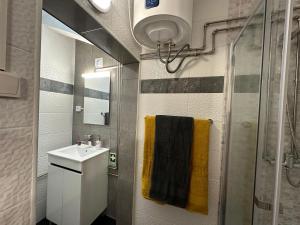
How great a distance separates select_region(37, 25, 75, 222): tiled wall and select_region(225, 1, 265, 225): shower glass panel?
1808 mm

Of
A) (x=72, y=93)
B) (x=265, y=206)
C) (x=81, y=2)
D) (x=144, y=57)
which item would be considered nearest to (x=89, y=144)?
(x=72, y=93)

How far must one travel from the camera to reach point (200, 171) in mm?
1229

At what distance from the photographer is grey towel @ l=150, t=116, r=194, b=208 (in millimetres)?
1247

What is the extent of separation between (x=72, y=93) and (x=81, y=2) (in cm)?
159

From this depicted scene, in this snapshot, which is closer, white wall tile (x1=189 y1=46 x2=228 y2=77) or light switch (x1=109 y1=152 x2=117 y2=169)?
white wall tile (x1=189 y1=46 x2=228 y2=77)

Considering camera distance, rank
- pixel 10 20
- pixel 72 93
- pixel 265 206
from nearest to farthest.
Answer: pixel 10 20 → pixel 265 206 → pixel 72 93

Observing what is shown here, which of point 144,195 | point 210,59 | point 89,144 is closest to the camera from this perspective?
point 210,59

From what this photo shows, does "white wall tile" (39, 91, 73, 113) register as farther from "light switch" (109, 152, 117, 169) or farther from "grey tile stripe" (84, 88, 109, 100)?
"light switch" (109, 152, 117, 169)

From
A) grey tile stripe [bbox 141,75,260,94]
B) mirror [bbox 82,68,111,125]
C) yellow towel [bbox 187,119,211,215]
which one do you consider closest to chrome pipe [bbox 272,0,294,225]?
grey tile stripe [bbox 141,75,260,94]

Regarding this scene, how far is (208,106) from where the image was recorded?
1.27 metres

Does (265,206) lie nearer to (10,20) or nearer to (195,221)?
(195,221)

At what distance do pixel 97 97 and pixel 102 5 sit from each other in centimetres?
124

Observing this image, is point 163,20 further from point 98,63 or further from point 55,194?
point 55,194

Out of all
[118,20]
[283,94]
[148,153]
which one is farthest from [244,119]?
[118,20]
